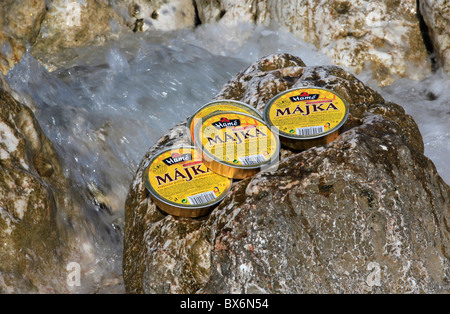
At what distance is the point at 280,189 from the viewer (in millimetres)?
2395

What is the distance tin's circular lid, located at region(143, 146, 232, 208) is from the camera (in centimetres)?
256

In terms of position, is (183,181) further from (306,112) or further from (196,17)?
(196,17)

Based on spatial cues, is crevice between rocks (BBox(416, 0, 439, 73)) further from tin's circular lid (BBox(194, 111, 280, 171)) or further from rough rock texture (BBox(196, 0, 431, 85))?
tin's circular lid (BBox(194, 111, 280, 171))

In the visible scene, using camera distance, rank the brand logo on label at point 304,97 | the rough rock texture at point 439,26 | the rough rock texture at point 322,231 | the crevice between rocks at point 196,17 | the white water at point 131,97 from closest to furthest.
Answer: the rough rock texture at point 322,231 < the brand logo on label at point 304,97 < the white water at point 131,97 < the rough rock texture at point 439,26 < the crevice between rocks at point 196,17

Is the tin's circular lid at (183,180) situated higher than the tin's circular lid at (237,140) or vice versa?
the tin's circular lid at (237,140)

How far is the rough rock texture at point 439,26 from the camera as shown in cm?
470

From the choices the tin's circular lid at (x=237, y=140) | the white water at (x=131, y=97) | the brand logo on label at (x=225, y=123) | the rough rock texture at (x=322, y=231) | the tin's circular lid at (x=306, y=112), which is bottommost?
the white water at (x=131, y=97)

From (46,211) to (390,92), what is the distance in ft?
11.8

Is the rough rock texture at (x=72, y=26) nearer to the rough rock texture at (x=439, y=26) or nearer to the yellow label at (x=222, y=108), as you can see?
the yellow label at (x=222, y=108)

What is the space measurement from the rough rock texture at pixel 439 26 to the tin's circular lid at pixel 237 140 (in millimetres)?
2889

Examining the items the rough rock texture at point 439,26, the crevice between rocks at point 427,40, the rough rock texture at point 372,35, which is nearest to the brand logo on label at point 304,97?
the rough rock texture at point 372,35

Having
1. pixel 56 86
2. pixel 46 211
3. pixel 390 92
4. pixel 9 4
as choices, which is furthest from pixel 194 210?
pixel 9 4

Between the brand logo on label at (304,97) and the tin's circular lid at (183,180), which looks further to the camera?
the brand logo on label at (304,97)
